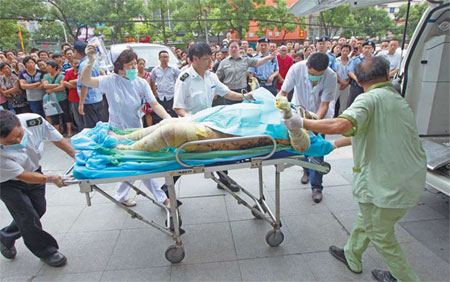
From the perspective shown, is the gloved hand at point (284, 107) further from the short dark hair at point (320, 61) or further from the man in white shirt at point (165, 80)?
the man in white shirt at point (165, 80)

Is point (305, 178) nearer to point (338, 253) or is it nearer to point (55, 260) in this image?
point (338, 253)

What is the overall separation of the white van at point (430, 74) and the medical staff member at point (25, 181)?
3.52m

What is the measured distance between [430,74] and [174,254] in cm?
361

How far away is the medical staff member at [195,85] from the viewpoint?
2.98 meters

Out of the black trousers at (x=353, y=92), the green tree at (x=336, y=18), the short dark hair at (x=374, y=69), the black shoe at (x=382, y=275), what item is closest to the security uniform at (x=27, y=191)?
the short dark hair at (x=374, y=69)

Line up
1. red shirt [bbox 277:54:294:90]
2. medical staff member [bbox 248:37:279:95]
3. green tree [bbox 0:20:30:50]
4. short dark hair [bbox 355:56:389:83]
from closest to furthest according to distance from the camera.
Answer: short dark hair [bbox 355:56:389:83] → medical staff member [bbox 248:37:279:95] → red shirt [bbox 277:54:294:90] → green tree [bbox 0:20:30:50]

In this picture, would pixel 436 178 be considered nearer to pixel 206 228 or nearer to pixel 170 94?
pixel 206 228

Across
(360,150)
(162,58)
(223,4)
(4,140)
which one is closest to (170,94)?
(162,58)

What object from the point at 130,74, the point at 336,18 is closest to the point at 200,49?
the point at 130,74

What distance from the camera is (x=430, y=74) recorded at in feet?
11.5

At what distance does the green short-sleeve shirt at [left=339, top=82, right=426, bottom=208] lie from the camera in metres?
1.84

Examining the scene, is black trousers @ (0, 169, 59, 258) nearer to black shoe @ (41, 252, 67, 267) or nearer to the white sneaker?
black shoe @ (41, 252, 67, 267)

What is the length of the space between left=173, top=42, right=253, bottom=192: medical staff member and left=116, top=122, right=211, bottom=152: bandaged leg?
80 cm

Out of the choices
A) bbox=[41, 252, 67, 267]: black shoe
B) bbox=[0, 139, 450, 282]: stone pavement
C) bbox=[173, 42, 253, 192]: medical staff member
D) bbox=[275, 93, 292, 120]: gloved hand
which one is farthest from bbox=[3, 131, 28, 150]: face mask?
bbox=[275, 93, 292, 120]: gloved hand
